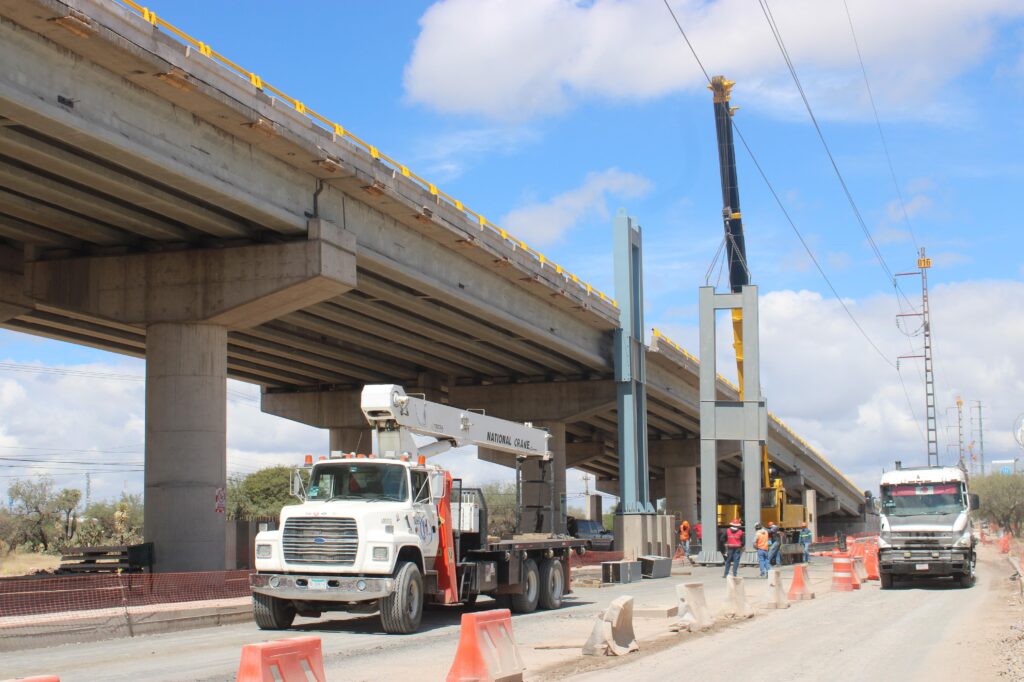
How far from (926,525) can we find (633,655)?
15428mm

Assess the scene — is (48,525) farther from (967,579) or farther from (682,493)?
(967,579)

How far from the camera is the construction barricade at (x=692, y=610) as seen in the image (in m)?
18.0

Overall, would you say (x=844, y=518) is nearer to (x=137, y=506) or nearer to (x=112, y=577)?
(x=137, y=506)

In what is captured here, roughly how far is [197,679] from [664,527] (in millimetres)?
38194

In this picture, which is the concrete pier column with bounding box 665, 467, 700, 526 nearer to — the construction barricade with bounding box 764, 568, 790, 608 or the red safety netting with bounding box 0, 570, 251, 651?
the construction barricade with bounding box 764, 568, 790, 608

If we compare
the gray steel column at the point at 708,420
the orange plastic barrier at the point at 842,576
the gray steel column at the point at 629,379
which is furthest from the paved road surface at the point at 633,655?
the gray steel column at the point at 629,379

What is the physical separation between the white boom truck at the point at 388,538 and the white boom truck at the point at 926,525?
11.5 meters

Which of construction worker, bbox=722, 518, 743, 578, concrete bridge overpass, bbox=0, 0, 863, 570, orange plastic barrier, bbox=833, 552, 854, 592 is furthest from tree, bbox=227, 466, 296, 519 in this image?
orange plastic barrier, bbox=833, 552, 854, 592

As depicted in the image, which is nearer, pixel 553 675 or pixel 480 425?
pixel 553 675

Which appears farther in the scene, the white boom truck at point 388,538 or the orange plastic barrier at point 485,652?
the white boom truck at point 388,538

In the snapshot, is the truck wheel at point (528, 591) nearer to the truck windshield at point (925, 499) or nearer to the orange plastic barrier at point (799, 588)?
the orange plastic barrier at point (799, 588)

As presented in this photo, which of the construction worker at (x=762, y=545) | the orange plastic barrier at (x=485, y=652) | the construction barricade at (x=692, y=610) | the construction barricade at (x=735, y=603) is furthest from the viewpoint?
the construction worker at (x=762, y=545)

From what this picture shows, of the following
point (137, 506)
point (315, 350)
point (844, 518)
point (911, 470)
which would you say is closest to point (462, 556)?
point (911, 470)

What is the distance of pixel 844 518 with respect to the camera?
5049 inches
